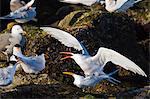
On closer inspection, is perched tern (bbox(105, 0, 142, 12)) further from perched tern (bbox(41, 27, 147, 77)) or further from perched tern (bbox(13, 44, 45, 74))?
perched tern (bbox(13, 44, 45, 74))

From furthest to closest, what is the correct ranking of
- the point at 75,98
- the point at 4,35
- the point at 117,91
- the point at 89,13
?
the point at 89,13 → the point at 4,35 → the point at 117,91 → the point at 75,98

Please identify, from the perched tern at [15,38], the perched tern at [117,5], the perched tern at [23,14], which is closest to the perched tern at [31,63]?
the perched tern at [15,38]

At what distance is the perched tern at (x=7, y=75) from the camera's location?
9.48 m

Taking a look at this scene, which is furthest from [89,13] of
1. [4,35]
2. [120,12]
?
[4,35]

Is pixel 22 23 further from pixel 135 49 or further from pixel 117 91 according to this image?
pixel 117 91

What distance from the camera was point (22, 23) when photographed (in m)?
12.5

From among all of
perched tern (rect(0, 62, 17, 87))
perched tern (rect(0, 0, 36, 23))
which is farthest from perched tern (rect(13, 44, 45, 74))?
perched tern (rect(0, 0, 36, 23))

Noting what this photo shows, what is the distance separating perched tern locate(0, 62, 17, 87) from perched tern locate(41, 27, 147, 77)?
0.88 m

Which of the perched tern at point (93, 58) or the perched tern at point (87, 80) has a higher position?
the perched tern at point (93, 58)

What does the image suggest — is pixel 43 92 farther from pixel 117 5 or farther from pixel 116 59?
pixel 117 5

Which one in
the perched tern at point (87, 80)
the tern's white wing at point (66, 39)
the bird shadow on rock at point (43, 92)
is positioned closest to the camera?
the bird shadow on rock at point (43, 92)

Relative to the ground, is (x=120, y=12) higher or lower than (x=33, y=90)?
higher

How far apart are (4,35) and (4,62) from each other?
0.66 metres

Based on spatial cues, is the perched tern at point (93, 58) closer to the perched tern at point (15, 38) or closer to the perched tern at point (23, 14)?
the perched tern at point (15, 38)
